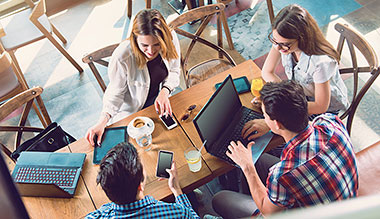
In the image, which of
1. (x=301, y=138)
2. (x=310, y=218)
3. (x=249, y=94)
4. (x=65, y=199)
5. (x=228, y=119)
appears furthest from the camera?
(x=249, y=94)

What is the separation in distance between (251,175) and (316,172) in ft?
1.15

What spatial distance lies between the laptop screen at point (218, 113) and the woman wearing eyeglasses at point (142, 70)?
341 millimetres

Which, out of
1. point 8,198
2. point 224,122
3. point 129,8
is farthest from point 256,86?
point 129,8

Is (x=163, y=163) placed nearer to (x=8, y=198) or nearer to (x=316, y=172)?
(x=316, y=172)

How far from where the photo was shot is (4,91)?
2.86 meters

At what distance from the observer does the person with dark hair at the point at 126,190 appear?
1486 mm

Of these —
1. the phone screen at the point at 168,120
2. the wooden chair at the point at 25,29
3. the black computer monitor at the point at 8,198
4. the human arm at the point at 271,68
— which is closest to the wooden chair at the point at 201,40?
the human arm at the point at 271,68

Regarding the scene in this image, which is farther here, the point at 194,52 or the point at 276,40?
the point at 194,52

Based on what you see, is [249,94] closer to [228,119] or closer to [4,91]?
[228,119]

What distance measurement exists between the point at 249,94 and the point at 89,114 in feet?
5.60

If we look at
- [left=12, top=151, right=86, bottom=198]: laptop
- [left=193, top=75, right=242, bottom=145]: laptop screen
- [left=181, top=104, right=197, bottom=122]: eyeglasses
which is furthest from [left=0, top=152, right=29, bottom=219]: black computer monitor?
[left=181, top=104, right=197, bottom=122]: eyeglasses

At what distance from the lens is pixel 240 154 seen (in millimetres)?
1822

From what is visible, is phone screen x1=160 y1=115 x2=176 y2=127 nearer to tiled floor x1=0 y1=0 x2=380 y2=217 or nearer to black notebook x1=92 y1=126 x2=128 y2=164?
black notebook x1=92 y1=126 x2=128 y2=164

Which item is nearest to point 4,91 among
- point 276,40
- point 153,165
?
point 153,165
